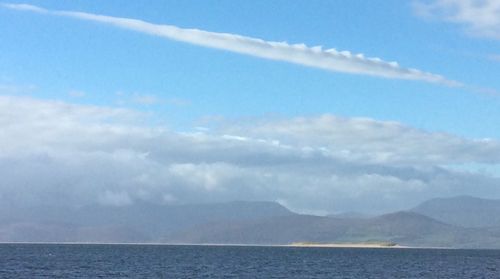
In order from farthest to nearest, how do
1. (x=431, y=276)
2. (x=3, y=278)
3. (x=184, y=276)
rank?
(x=431, y=276), (x=184, y=276), (x=3, y=278)

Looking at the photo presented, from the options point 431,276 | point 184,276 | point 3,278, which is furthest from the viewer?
point 431,276

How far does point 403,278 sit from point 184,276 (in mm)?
50031

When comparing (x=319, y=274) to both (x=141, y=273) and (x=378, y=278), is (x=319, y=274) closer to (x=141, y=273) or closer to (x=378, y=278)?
(x=378, y=278)

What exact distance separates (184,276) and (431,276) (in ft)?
199

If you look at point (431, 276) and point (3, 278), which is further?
point (431, 276)

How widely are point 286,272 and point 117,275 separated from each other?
44252mm

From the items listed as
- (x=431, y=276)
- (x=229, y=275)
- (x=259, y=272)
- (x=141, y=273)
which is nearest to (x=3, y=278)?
(x=141, y=273)

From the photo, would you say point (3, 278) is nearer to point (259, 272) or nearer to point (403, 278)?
point (259, 272)

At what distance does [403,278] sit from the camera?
178875mm

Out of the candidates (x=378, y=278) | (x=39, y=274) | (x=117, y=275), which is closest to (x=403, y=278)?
(x=378, y=278)

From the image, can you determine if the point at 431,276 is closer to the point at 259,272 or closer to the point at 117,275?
the point at 259,272

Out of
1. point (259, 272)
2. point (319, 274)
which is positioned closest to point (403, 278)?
point (319, 274)

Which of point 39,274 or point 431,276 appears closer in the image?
point 39,274

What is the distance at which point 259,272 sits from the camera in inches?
7667
